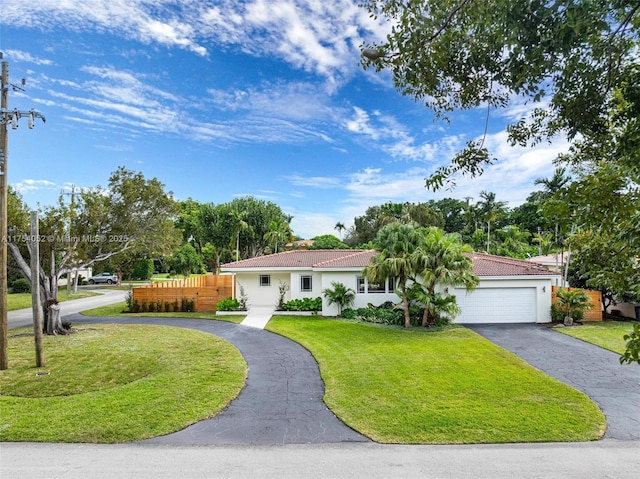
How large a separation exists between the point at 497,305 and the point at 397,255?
6214mm

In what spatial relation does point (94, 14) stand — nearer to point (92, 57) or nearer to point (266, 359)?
point (92, 57)

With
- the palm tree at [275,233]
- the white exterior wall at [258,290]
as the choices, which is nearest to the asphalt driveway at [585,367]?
the white exterior wall at [258,290]

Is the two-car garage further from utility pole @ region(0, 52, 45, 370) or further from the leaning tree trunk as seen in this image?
the leaning tree trunk

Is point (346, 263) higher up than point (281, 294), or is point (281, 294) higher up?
point (346, 263)

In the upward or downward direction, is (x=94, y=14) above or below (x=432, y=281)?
above

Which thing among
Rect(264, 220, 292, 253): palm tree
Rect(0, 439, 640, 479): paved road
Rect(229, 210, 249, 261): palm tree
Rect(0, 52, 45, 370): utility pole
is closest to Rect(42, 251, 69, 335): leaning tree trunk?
Rect(0, 52, 45, 370): utility pole

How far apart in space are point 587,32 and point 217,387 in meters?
9.45

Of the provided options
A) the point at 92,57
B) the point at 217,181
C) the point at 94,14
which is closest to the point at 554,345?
the point at 94,14

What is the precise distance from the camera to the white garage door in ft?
57.7

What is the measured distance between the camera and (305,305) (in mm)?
19750

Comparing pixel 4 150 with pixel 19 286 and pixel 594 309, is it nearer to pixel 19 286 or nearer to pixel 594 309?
pixel 594 309

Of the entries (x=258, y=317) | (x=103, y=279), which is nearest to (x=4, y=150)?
(x=258, y=317)

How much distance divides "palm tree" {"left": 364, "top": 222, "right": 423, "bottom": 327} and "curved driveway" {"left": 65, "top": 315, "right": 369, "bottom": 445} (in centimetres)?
524

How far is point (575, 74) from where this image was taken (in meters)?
2.83
